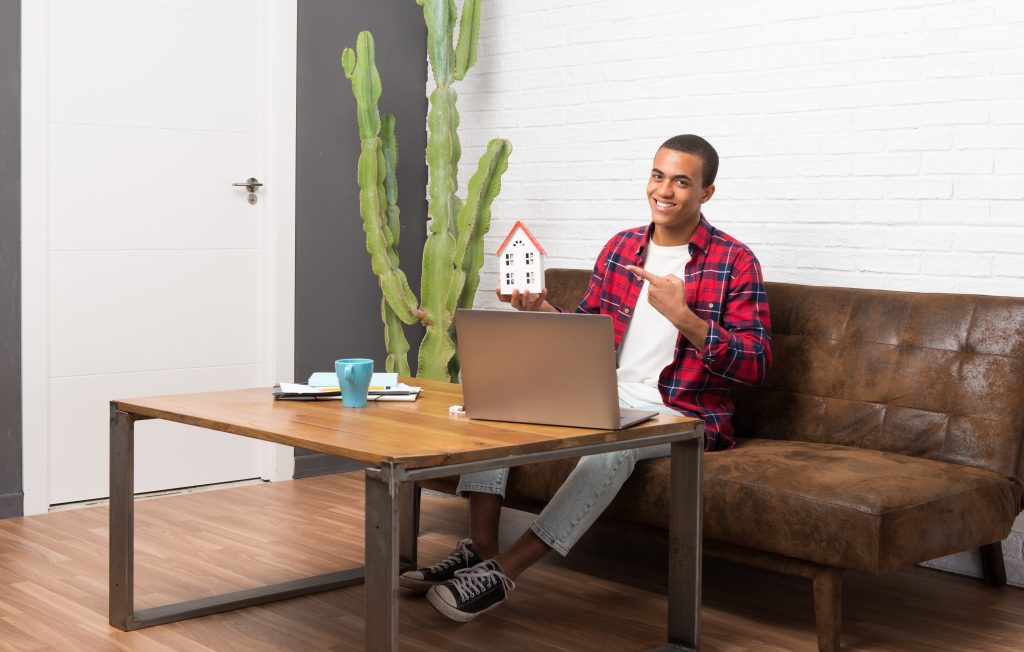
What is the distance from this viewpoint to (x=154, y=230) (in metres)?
3.91

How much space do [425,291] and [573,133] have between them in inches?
29.7

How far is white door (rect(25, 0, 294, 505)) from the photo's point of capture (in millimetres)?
3686

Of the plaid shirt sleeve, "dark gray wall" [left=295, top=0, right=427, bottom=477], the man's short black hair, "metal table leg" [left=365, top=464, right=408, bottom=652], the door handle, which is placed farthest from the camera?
"dark gray wall" [left=295, top=0, right=427, bottom=477]

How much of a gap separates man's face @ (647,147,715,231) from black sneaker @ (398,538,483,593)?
932mm

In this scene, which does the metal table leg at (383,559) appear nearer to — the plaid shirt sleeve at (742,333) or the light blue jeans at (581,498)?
the light blue jeans at (581,498)

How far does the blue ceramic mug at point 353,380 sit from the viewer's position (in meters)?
2.34

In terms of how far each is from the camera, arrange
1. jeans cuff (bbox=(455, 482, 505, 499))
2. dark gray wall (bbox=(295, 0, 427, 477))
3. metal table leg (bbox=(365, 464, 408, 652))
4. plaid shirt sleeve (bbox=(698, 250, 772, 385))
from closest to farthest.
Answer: metal table leg (bbox=(365, 464, 408, 652)) → plaid shirt sleeve (bbox=(698, 250, 772, 385)) → jeans cuff (bbox=(455, 482, 505, 499)) → dark gray wall (bbox=(295, 0, 427, 477))

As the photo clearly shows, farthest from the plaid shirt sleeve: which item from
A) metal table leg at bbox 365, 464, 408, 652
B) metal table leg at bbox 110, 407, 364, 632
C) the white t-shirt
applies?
metal table leg at bbox 110, 407, 364, 632

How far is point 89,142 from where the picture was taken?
3.73 m

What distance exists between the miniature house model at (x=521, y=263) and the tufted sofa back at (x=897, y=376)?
815 millimetres

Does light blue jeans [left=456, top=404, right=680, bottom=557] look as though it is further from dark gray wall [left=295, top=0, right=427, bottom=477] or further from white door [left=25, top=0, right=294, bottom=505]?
dark gray wall [left=295, top=0, right=427, bottom=477]

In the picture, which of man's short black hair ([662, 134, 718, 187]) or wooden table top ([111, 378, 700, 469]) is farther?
man's short black hair ([662, 134, 718, 187])

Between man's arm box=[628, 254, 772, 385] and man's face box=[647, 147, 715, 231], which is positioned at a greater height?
man's face box=[647, 147, 715, 231]

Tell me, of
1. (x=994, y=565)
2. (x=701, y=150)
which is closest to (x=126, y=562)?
(x=701, y=150)
